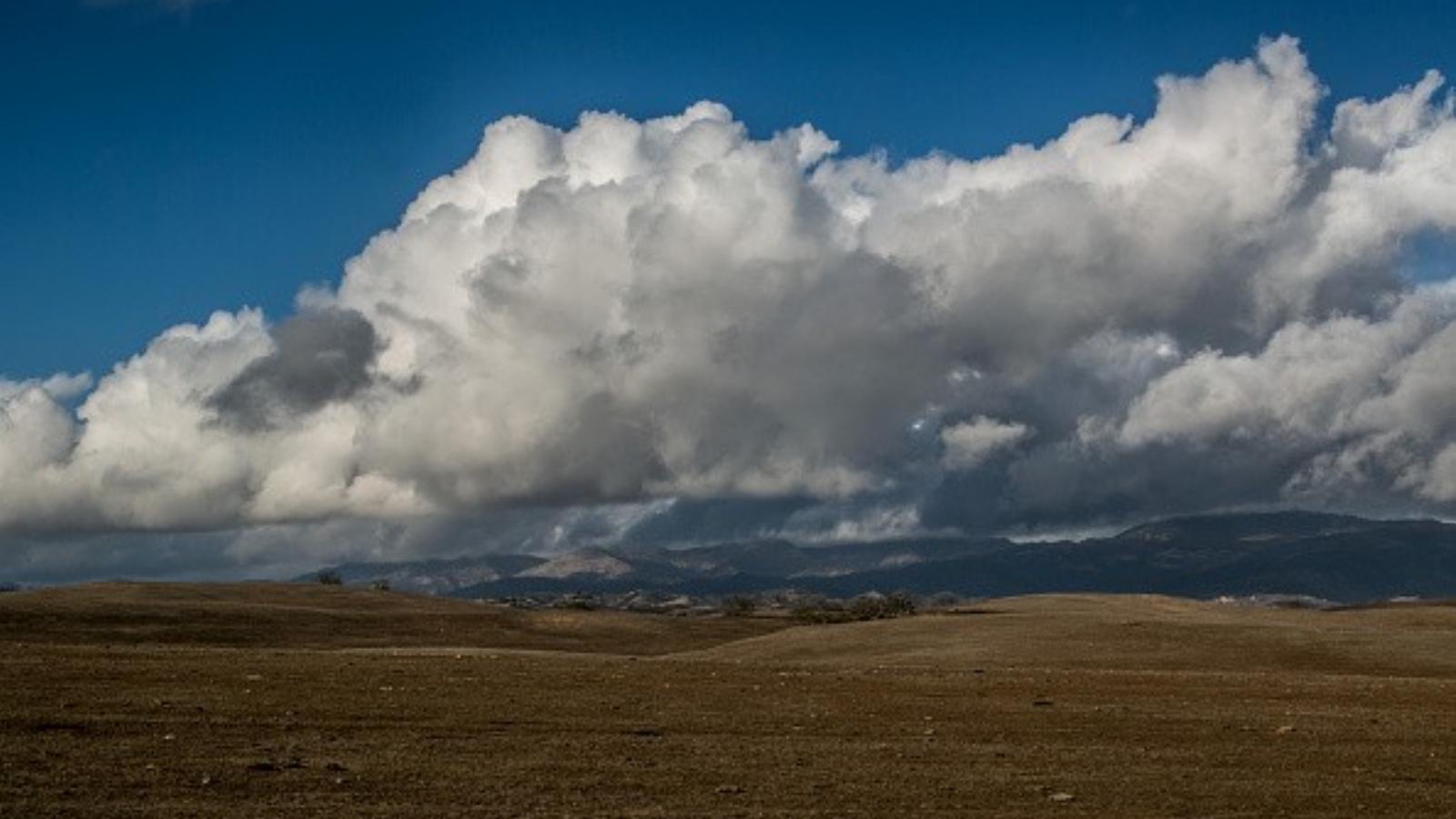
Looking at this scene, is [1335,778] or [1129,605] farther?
[1129,605]

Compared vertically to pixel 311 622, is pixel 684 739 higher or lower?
lower

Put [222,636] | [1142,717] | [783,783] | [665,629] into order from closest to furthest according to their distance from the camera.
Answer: [783,783] < [1142,717] < [222,636] < [665,629]

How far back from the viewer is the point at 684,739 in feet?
112

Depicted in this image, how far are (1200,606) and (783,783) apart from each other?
128 metres

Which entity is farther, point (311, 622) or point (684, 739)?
point (311, 622)

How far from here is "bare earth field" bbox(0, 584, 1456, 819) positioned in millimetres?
25469

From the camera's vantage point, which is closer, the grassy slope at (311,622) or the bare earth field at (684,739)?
the bare earth field at (684,739)

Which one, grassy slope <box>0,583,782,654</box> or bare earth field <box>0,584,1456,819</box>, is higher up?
grassy slope <box>0,583,782,654</box>

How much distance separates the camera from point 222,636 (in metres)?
101

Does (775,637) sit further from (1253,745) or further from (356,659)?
(1253,745)

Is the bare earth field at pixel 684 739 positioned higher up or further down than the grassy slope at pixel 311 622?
further down

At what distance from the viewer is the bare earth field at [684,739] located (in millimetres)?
25469

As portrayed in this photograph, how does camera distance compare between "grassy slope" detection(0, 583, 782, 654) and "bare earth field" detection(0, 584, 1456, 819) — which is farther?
"grassy slope" detection(0, 583, 782, 654)

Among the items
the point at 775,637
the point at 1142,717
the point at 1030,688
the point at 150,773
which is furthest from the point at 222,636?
the point at 150,773
